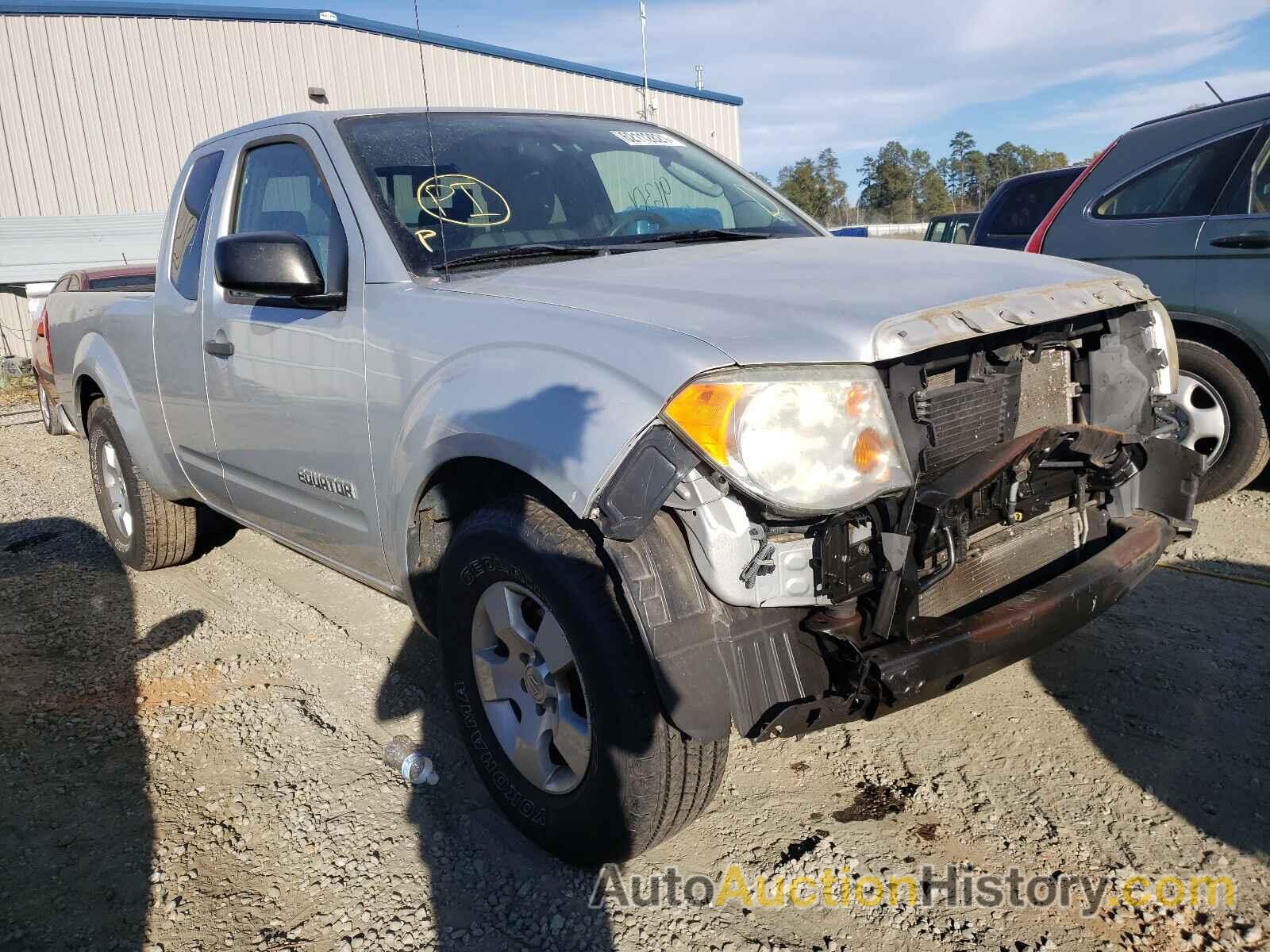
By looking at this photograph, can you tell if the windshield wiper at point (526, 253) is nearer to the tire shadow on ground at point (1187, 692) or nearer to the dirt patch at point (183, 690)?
the dirt patch at point (183, 690)

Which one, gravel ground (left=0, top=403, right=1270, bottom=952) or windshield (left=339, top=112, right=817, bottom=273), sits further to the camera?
windshield (left=339, top=112, right=817, bottom=273)

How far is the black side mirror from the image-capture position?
2.74m

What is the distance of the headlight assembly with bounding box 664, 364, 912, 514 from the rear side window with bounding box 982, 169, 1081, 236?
6293 mm

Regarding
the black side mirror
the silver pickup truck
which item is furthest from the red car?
the black side mirror

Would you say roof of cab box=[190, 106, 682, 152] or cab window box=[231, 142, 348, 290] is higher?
roof of cab box=[190, 106, 682, 152]

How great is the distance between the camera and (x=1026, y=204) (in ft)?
24.9

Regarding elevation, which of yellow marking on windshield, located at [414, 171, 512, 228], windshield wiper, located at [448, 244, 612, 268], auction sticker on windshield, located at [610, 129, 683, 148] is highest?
auction sticker on windshield, located at [610, 129, 683, 148]

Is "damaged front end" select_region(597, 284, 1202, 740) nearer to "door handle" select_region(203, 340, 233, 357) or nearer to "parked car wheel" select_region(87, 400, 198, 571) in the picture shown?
"door handle" select_region(203, 340, 233, 357)

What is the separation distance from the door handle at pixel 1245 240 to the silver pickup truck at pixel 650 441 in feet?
6.64

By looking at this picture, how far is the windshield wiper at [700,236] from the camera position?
313 cm

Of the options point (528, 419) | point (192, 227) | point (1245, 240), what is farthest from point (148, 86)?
point (528, 419)

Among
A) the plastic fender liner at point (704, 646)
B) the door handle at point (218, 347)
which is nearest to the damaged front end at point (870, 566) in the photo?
the plastic fender liner at point (704, 646)

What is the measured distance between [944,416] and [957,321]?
0.77 feet

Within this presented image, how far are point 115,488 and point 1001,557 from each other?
440 cm
